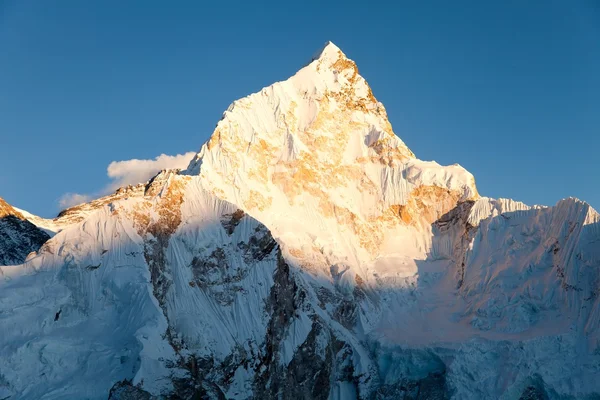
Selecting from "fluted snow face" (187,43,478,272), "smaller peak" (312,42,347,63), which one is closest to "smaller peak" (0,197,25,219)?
"fluted snow face" (187,43,478,272)

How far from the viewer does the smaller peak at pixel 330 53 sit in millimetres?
142875

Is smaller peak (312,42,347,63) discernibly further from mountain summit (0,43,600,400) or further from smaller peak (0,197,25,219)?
Result: smaller peak (0,197,25,219)

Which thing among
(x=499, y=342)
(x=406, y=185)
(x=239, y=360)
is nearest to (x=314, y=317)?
(x=239, y=360)

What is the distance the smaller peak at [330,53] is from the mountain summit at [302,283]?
11729mm

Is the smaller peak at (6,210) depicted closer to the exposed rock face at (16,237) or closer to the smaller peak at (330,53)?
the exposed rock face at (16,237)

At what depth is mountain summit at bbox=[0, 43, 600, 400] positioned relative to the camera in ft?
313

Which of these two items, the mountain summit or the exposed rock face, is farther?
the exposed rock face

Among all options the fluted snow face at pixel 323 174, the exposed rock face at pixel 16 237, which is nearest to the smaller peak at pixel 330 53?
the fluted snow face at pixel 323 174

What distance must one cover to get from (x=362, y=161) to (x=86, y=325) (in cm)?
5178

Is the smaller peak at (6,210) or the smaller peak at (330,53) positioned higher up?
the smaller peak at (330,53)

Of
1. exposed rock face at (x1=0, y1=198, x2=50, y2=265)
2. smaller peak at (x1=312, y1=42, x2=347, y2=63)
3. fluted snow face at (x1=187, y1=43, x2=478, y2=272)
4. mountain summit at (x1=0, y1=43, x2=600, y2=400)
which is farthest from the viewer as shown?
smaller peak at (x1=312, y1=42, x2=347, y2=63)

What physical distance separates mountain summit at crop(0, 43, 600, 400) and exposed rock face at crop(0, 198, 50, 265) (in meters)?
1.23

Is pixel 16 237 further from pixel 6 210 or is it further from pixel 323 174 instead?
pixel 323 174

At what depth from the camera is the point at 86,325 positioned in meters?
96.5
